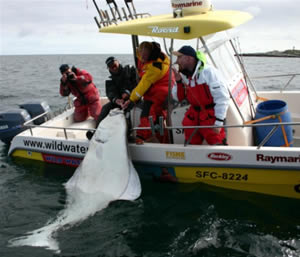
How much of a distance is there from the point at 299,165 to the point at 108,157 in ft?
8.29

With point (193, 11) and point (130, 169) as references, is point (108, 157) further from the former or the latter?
point (193, 11)

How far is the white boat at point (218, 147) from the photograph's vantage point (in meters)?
4.17

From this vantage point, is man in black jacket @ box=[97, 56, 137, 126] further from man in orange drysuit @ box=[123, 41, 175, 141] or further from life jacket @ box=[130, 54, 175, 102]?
life jacket @ box=[130, 54, 175, 102]

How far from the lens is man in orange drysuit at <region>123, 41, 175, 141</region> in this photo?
4.77 m

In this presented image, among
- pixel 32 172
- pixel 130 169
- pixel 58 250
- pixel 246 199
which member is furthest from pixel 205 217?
pixel 32 172

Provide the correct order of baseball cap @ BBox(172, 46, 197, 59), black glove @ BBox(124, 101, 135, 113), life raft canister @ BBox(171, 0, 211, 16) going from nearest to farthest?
baseball cap @ BBox(172, 46, 197, 59) → life raft canister @ BBox(171, 0, 211, 16) → black glove @ BBox(124, 101, 135, 113)

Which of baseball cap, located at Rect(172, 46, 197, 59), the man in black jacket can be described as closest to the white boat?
baseball cap, located at Rect(172, 46, 197, 59)

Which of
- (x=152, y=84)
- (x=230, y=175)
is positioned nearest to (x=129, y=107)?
(x=152, y=84)

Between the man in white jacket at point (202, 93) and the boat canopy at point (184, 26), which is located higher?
the boat canopy at point (184, 26)

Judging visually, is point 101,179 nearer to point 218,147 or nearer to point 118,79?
point 218,147

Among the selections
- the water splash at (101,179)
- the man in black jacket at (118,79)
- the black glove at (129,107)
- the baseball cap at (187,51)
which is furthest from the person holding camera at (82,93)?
the baseball cap at (187,51)

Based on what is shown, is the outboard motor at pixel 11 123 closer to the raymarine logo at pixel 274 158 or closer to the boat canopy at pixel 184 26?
the boat canopy at pixel 184 26

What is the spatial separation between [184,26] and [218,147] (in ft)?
5.35

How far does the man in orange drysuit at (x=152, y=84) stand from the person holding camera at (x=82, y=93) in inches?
85.8
